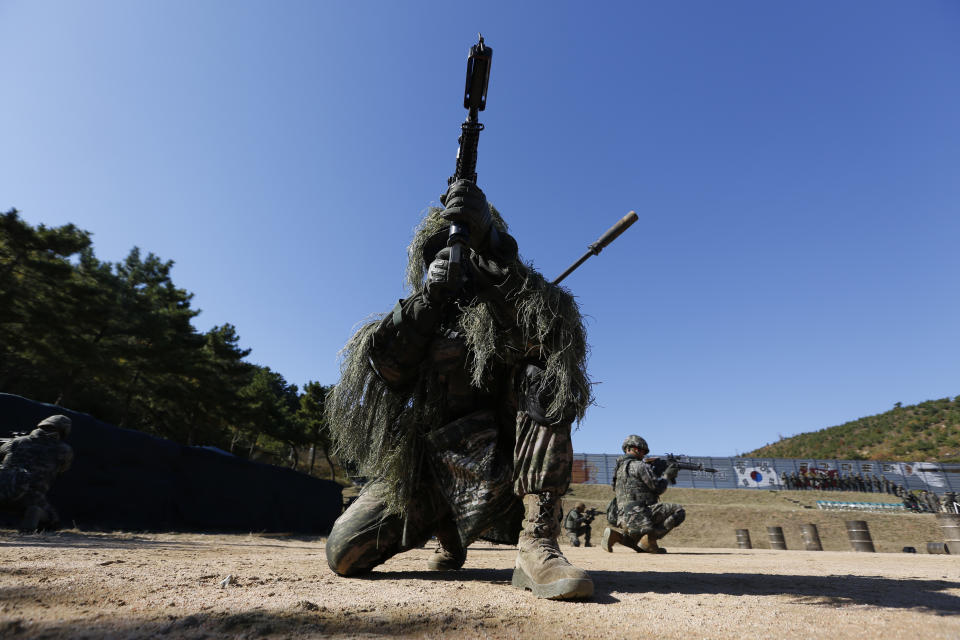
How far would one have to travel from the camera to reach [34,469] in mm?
5203

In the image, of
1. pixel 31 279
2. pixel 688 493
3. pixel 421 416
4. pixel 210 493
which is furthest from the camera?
pixel 688 493

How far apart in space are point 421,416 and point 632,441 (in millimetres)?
6125

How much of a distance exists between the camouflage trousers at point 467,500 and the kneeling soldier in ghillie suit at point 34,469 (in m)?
4.84

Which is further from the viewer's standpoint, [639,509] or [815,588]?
[639,509]

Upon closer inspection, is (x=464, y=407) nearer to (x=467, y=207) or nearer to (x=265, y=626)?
(x=467, y=207)

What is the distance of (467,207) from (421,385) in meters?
1.06

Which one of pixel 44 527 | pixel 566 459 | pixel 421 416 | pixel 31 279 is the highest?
pixel 31 279

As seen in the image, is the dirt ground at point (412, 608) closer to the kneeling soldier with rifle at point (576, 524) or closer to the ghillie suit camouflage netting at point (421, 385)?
the ghillie suit camouflage netting at point (421, 385)

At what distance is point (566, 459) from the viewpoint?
219cm

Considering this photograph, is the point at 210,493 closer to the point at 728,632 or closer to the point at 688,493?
the point at 728,632

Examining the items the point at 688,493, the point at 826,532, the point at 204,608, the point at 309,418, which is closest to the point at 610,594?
the point at 204,608

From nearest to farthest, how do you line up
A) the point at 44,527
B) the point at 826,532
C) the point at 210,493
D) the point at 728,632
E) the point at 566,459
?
the point at 728,632
the point at 566,459
the point at 44,527
the point at 210,493
the point at 826,532

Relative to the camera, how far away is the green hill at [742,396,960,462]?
152 ft

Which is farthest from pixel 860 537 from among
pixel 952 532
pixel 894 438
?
pixel 894 438
